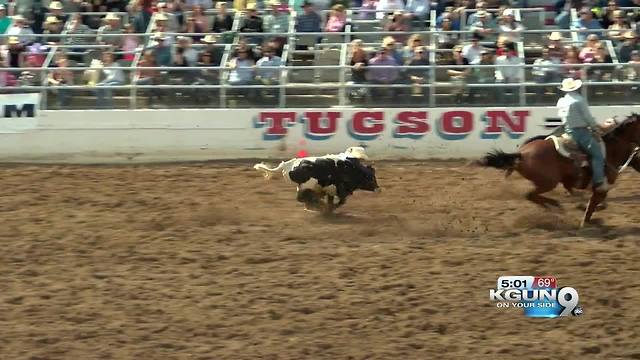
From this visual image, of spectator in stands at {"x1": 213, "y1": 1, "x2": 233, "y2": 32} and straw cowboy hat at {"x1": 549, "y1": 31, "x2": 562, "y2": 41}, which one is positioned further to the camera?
spectator in stands at {"x1": 213, "y1": 1, "x2": 233, "y2": 32}

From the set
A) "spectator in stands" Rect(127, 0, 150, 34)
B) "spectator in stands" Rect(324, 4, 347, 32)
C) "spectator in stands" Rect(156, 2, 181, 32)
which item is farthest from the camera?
"spectator in stands" Rect(127, 0, 150, 34)

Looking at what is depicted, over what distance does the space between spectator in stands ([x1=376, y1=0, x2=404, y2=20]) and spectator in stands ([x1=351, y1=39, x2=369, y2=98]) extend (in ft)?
5.10

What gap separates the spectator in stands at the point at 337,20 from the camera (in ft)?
53.3

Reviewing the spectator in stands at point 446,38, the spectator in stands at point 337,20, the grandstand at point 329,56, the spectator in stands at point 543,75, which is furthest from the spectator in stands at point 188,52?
the spectator in stands at point 543,75

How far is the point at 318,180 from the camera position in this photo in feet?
36.1

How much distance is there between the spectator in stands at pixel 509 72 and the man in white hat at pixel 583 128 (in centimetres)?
396

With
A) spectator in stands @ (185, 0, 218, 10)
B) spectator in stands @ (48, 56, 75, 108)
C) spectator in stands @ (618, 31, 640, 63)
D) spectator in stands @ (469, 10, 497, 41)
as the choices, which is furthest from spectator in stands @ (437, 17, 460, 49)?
spectator in stands @ (48, 56, 75, 108)

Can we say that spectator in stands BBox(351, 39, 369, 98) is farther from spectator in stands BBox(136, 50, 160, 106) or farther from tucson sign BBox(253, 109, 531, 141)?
spectator in stands BBox(136, 50, 160, 106)

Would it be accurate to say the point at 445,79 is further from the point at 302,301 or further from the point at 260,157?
the point at 302,301

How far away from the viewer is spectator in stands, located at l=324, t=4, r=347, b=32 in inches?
640

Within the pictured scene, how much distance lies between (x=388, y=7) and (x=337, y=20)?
3.15 feet

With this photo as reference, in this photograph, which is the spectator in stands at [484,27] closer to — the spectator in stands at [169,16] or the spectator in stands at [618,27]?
the spectator in stands at [618,27]

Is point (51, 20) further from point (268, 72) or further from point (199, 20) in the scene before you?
point (268, 72)

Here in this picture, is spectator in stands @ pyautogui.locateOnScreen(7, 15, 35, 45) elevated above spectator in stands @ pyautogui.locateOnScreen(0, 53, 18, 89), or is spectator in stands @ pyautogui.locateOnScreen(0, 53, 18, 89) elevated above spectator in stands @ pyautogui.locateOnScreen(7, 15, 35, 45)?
spectator in stands @ pyautogui.locateOnScreen(7, 15, 35, 45)
